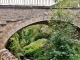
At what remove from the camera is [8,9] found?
1004 centimetres

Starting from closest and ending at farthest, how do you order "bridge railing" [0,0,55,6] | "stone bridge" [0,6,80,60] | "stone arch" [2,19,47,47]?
"stone bridge" [0,6,80,60]
"stone arch" [2,19,47,47]
"bridge railing" [0,0,55,6]

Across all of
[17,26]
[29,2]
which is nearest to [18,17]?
[17,26]

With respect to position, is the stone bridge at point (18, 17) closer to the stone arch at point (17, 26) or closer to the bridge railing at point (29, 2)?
the stone arch at point (17, 26)

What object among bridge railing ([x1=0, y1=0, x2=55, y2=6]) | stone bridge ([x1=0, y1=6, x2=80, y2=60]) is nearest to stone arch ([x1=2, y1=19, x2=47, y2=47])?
stone bridge ([x1=0, y1=6, x2=80, y2=60])

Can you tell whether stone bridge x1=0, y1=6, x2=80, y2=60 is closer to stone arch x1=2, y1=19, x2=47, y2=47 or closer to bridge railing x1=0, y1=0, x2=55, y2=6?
stone arch x1=2, y1=19, x2=47, y2=47

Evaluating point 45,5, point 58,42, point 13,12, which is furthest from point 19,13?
point 58,42

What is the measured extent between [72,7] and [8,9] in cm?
229

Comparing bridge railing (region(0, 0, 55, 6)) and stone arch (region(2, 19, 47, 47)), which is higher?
bridge railing (region(0, 0, 55, 6))

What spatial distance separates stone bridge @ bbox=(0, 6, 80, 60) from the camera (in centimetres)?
1002

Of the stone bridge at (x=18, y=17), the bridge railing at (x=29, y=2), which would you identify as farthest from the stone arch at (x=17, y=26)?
the bridge railing at (x=29, y=2)

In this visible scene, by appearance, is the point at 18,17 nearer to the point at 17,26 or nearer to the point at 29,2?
the point at 17,26

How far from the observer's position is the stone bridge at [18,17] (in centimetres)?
1002

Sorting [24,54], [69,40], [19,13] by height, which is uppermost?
[19,13]

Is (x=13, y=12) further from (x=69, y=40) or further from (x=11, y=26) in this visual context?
(x=69, y=40)
